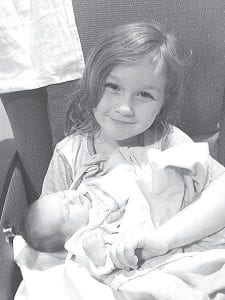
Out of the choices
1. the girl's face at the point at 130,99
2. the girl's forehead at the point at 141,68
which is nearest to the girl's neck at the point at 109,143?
the girl's face at the point at 130,99

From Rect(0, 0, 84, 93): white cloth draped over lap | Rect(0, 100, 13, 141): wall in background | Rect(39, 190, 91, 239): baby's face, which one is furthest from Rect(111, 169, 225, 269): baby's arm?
Rect(0, 100, 13, 141): wall in background

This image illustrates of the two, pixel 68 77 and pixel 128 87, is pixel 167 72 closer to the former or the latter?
pixel 128 87

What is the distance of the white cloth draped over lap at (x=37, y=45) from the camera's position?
1.25 m

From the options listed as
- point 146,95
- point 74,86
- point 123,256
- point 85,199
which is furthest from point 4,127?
point 123,256

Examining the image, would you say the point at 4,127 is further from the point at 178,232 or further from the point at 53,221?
the point at 178,232

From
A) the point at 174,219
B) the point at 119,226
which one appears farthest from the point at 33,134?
the point at 174,219

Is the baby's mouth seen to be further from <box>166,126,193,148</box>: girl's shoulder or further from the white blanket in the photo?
<box>166,126,193,148</box>: girl's shoulder

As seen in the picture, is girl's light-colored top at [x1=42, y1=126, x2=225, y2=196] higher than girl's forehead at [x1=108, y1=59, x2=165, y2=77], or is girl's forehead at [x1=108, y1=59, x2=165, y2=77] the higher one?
girl's forehead at [x1=108, y1=59, x2=165, y2=77]

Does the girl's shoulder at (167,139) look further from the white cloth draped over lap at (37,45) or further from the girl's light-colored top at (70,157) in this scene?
the white cloth draped over lap at (37,45)

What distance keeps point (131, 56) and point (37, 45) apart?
318 millimetres

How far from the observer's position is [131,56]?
1100 mm

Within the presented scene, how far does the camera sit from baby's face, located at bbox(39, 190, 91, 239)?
114 cm

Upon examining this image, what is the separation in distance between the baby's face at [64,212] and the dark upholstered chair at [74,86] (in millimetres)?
135

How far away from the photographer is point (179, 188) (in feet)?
3.70
